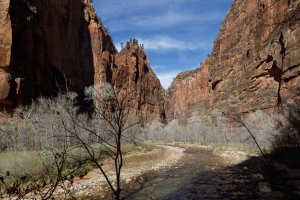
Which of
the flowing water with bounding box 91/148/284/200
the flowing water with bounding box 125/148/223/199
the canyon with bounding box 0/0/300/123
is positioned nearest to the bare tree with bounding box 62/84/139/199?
the flowing water with bounding box 125/148/223/199

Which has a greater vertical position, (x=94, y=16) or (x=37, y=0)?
(x=94, y=16)

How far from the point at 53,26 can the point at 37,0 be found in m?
7.57

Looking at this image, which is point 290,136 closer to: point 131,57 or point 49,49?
point 49,49

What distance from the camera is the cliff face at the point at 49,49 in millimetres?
42031

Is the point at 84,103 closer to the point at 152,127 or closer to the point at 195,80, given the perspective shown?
the point at 152,127

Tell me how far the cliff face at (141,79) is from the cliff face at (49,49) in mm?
10443

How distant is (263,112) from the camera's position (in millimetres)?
55125

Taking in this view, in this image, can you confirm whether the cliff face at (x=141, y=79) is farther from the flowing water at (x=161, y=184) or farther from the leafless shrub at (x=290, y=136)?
the flowing water at (x=161, y=184)

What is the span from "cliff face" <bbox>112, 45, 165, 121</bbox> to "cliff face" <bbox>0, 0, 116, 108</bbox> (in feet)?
34.3

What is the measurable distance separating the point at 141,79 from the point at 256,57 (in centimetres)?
5494

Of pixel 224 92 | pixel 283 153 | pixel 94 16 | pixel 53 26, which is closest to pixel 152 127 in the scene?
pixel 224 92

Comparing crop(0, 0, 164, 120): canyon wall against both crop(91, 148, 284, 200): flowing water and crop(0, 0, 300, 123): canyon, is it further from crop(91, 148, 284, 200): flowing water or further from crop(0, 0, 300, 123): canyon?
crop(91, 148, 284, 200): flowing water

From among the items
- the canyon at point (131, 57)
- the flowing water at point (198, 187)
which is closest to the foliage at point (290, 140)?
the flowing water at point (198, 187)

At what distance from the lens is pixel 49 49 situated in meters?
59.2
